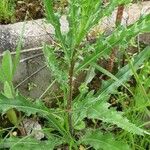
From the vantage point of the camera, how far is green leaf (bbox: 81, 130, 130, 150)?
171 centimetres

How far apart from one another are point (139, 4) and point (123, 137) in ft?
2.01

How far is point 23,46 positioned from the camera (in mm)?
1958

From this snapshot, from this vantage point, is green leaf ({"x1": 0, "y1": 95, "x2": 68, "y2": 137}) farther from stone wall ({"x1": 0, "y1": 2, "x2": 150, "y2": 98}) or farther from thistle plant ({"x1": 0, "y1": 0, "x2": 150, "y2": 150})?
stone wall ({"x1": 0, "y1": 2, "x2": 150, "y2": 98})

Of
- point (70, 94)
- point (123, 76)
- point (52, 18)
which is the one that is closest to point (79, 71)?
point (70, 94)

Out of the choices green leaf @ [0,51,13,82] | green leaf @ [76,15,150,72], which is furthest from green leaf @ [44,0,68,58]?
green leaf @ [0,51,13,82]

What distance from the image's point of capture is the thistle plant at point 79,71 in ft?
4.34

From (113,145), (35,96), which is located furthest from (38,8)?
(113,145)

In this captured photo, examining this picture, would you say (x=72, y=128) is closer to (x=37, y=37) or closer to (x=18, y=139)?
(x=18, y=139)

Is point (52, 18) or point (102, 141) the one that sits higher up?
point (52, 18)

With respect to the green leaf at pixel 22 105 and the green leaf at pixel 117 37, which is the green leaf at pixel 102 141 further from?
the green leaf at pixel 117 37

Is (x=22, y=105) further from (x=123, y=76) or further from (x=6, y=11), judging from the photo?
(x=6, y=11)

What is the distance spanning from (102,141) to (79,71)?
0.30 metres

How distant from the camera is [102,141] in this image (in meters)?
1.75

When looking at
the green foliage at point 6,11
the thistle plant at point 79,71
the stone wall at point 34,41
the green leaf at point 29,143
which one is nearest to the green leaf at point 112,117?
the thistle plant at point 79,71
